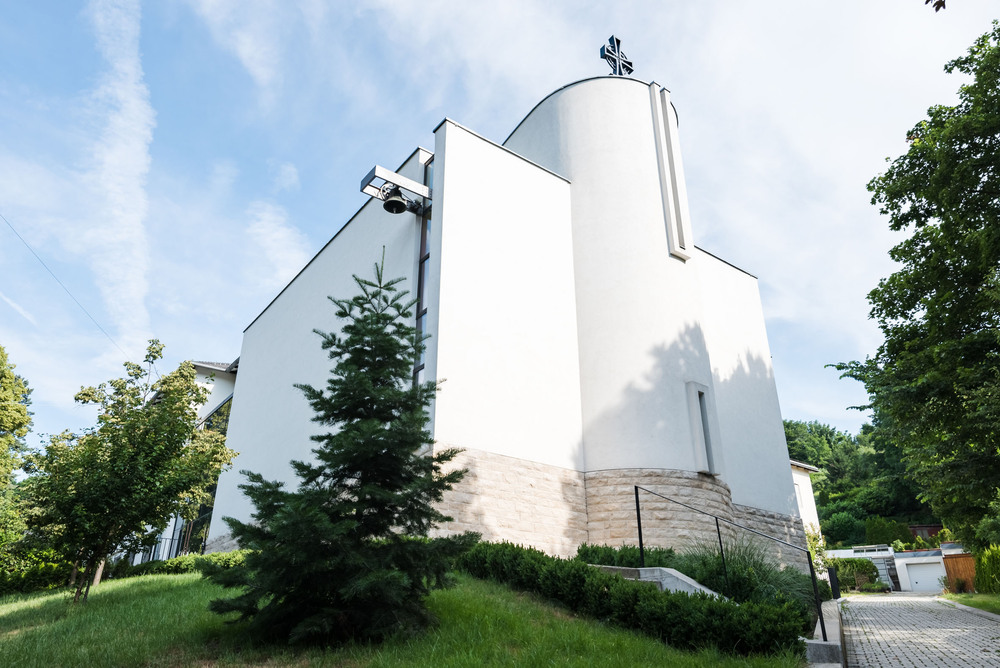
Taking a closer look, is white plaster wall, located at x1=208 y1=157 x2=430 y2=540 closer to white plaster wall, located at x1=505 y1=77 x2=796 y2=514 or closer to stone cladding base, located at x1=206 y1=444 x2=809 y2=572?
white plaster wall, located at x1=505 y1=77 x2=796 y2=514

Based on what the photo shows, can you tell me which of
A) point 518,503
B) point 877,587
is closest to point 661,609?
point 518,503

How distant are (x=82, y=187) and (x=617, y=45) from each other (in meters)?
17.2

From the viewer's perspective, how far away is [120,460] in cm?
977

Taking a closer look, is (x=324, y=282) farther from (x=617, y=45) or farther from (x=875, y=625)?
(x=875, y=625)

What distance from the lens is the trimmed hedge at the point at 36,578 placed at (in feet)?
52.9

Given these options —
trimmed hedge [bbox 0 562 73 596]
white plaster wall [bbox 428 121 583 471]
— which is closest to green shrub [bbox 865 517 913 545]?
white plaster wall [bbox 428 121 583 471]

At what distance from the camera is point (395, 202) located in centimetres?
1484

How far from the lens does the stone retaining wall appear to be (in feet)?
40.4

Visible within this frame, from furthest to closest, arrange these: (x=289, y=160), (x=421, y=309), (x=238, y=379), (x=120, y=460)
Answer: (x=238, y=379)
(x=421, y=309)
(x=289, y=160)
(x=120, y=460)

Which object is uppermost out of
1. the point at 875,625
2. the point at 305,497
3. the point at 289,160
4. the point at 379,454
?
the point at 289,160

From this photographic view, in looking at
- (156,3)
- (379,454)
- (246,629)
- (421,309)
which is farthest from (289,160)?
(246,629)

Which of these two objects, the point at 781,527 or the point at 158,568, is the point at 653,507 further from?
the point at 158,568

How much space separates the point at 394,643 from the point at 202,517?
19.3m

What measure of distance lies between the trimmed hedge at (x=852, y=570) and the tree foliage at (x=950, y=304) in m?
20.2
